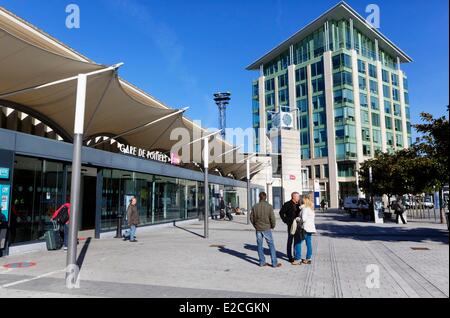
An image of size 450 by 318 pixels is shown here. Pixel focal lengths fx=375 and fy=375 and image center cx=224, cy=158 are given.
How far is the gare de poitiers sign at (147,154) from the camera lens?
20.7m

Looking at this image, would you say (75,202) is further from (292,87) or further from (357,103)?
(292,87)

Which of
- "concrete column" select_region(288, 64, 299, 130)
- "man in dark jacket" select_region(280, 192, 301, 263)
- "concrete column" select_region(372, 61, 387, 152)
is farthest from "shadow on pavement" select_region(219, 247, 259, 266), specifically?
"concrete column" select_region(372, 61, 387, 152)

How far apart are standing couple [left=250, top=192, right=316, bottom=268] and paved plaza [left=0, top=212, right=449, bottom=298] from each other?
0.37 metres

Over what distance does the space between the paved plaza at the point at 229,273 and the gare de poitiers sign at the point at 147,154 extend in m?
8.88

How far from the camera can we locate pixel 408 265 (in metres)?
8.97

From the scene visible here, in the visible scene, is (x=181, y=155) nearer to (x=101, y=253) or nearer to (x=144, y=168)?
(x=144, y=168)

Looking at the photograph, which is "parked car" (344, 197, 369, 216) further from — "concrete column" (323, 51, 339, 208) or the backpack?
"concrete column" (323, 51, 339, 208)

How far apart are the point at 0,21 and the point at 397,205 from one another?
71.5 ft

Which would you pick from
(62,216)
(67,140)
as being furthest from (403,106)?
(62,216)

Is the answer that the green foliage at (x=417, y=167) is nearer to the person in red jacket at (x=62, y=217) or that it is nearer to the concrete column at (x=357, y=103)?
the person in red jacket at (x=62, y=217)

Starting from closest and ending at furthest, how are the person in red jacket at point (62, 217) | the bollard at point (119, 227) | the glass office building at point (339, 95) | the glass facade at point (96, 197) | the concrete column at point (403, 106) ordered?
the glass facade at point (96, 197) → the person in red jacket at point (62, 217) → the bollard at point (119, 227) → the glass office building at point (339, 95) → the concrete column at point (403, 106)

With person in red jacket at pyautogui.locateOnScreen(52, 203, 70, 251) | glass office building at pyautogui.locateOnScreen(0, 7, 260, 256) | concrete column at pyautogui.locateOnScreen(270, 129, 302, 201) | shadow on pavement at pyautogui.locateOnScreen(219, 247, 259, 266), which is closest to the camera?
shadow on pavement at pyautogui.locateOnScreen(219, 247, 259, 266)

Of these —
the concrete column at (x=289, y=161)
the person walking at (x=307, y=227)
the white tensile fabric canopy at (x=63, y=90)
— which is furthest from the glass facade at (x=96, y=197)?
the concrete column at (x=289, y=161)

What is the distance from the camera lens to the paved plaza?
6.48m
